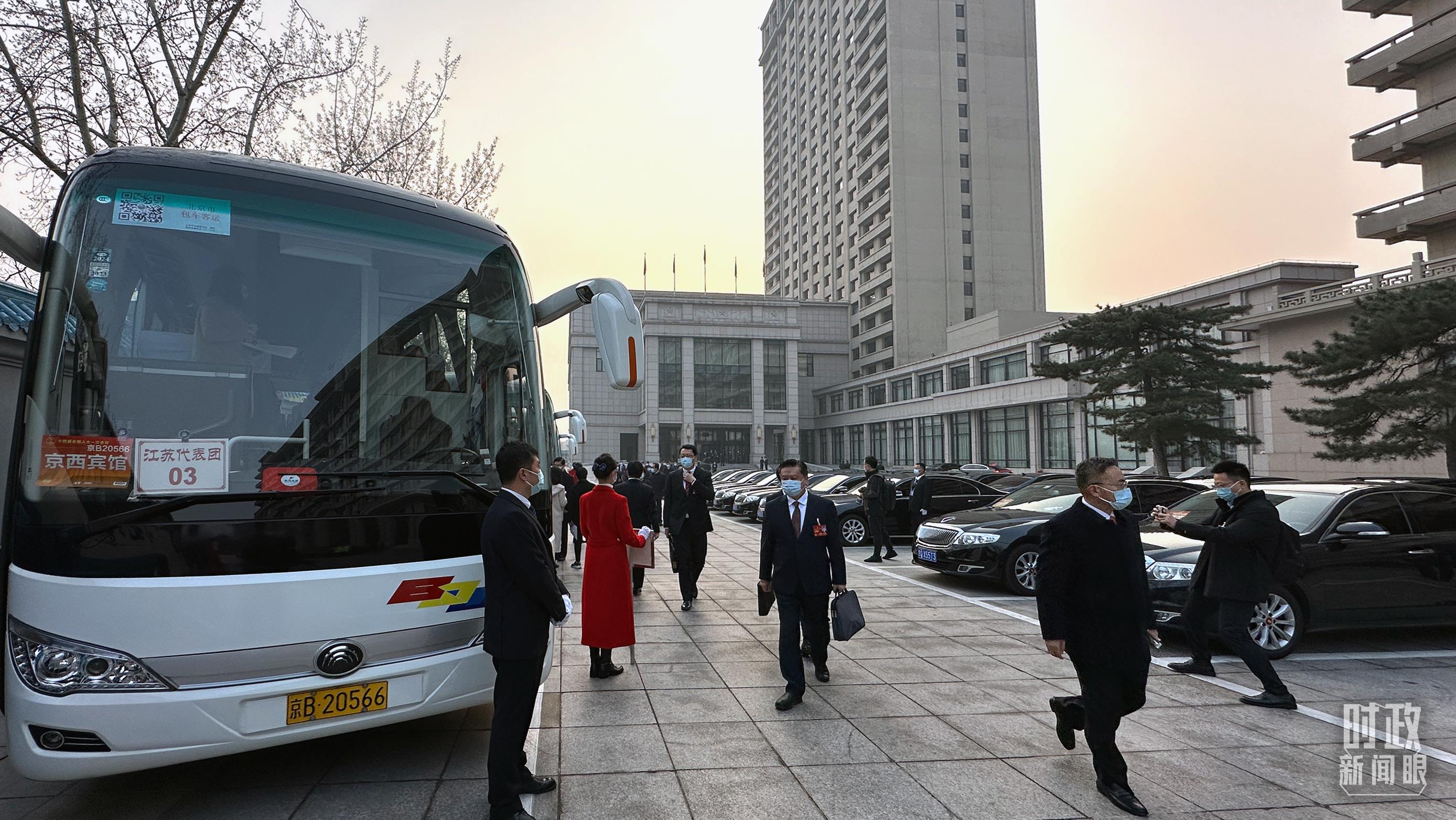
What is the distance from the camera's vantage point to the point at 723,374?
71812 millimetres

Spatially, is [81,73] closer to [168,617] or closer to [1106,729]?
[168,617]

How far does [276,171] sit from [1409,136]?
3924 cm

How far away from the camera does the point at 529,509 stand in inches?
153

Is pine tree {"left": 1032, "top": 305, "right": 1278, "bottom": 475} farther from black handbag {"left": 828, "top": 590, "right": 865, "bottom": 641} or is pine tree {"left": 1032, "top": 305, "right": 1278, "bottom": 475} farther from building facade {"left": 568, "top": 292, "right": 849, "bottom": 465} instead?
building facade {"left": 568, "top": 292, "right": 849, "bottom": 465}

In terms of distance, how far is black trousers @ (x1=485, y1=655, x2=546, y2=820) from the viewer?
12.0 ft

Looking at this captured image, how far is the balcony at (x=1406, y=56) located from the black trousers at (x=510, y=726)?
39324 millimetres

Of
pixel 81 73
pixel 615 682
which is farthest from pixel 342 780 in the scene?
pixel 81 73

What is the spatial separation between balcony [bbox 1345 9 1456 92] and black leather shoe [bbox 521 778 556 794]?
39360 millimetres

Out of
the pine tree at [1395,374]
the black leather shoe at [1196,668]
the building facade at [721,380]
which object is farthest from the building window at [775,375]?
the black leather shoe at [1196,668]

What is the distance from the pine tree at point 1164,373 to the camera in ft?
75.8

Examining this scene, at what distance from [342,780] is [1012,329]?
5562cm

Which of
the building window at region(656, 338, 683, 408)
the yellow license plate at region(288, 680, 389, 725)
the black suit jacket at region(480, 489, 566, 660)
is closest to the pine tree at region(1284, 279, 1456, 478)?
the black suit jacket at region(480, 489, 566, 660)

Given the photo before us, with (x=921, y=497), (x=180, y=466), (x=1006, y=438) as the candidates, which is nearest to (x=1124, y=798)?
(x=180, y=466)

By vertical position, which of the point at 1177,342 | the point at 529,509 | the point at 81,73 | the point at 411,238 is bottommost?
the point at 529,509
